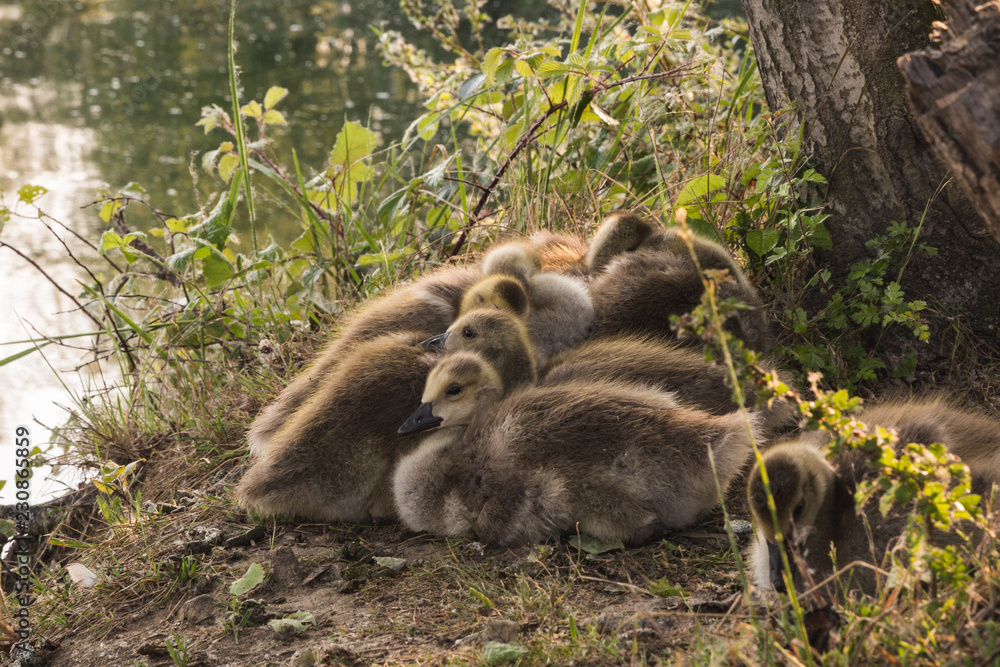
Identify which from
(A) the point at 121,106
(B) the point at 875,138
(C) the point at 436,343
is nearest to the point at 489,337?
(C) the point at 436,343

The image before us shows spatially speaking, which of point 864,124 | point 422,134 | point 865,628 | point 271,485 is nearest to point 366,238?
point 422,134

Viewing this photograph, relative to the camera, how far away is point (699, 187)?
383 cm

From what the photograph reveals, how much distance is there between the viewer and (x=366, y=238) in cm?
477

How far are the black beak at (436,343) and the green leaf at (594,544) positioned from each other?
0.81 meters

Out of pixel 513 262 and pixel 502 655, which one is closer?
pixel 502 655

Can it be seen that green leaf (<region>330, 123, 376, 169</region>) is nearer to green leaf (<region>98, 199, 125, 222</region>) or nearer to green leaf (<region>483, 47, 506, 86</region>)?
green leaf (<region>483, 47, 506, 86</region>)

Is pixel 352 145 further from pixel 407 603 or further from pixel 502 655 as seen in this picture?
pixel 502 655

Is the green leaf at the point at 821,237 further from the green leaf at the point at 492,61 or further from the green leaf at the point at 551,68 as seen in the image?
the green leaf at the point at 492,61

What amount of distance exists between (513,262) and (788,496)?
1.60 metres

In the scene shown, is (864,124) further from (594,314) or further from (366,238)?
(366,238)

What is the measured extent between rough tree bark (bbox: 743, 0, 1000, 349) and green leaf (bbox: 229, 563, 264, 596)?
2.43 m

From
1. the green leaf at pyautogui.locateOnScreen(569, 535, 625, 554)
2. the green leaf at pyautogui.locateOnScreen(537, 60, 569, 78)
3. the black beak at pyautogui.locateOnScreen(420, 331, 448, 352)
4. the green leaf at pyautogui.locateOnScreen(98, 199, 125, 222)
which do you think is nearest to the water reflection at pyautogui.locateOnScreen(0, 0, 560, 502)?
the green leaf at pyautogui.locateOnScreen(98, 199, 125, 222)

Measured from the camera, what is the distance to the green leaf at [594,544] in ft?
8.75

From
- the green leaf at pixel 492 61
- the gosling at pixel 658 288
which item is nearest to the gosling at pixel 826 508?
the gosling at pixel 658 288
